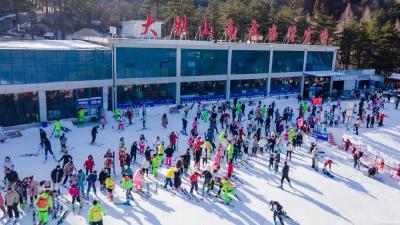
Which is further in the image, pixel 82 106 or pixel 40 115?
pixel 82 106

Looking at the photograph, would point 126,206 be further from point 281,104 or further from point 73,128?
point 281,104

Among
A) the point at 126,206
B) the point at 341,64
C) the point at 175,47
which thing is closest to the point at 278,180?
the point at 126,206

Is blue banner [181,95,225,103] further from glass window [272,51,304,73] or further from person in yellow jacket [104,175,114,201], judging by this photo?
person in yellow jacket [104,175,114,201]

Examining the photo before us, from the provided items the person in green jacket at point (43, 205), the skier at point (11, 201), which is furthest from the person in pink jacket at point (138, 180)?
the skier at point (11, 201)

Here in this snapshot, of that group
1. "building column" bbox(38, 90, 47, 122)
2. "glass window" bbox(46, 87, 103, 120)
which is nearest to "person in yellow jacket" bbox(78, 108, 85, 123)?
"glass window" bbox(46, 87, 103, 120)

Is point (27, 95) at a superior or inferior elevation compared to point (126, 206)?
superior

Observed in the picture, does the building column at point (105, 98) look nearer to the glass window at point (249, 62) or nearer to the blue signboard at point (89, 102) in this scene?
the blue signboard at point (89, 102)
